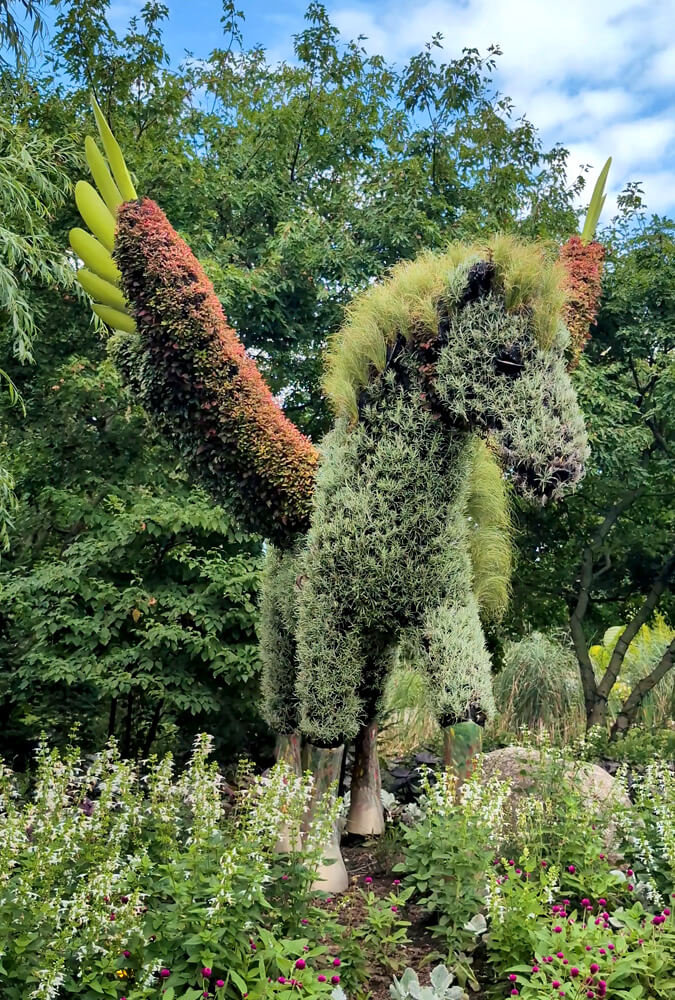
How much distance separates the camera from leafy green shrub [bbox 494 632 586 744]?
354 inches

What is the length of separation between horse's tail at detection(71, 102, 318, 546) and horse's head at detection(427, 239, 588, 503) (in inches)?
31.9

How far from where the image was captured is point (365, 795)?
4.16m

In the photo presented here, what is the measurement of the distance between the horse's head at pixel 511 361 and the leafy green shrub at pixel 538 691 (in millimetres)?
6129

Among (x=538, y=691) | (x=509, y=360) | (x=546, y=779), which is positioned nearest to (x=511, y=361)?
(x=509, y=360)

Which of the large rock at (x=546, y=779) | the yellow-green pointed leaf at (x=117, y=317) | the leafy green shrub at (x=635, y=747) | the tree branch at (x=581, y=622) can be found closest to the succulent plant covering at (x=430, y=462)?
the large rock at (x=546, y=779)

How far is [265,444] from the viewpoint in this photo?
3.60 meters

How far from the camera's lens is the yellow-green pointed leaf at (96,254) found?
384 centimetres

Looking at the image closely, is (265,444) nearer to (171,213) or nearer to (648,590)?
(171,213)

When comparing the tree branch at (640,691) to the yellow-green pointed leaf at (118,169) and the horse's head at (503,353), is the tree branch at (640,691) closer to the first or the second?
the horse's head at (503,353)

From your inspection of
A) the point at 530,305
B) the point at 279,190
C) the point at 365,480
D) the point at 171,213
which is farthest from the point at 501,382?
the point at 279,190

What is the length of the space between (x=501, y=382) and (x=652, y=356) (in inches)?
216

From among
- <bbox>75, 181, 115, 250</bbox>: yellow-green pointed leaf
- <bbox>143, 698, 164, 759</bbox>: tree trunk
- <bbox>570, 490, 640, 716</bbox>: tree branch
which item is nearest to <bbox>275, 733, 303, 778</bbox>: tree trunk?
<bbox>143, 698, 164, 759</bbox>: tree trunk

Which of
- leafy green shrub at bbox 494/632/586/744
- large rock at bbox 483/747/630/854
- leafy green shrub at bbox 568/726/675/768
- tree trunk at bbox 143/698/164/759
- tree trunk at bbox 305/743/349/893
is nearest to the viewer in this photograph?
tree trunk at bbox 305/743/349/893

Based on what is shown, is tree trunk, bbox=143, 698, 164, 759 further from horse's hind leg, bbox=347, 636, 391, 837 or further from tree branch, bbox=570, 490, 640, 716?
tree branch, bbox=570, 490, 640, 716
